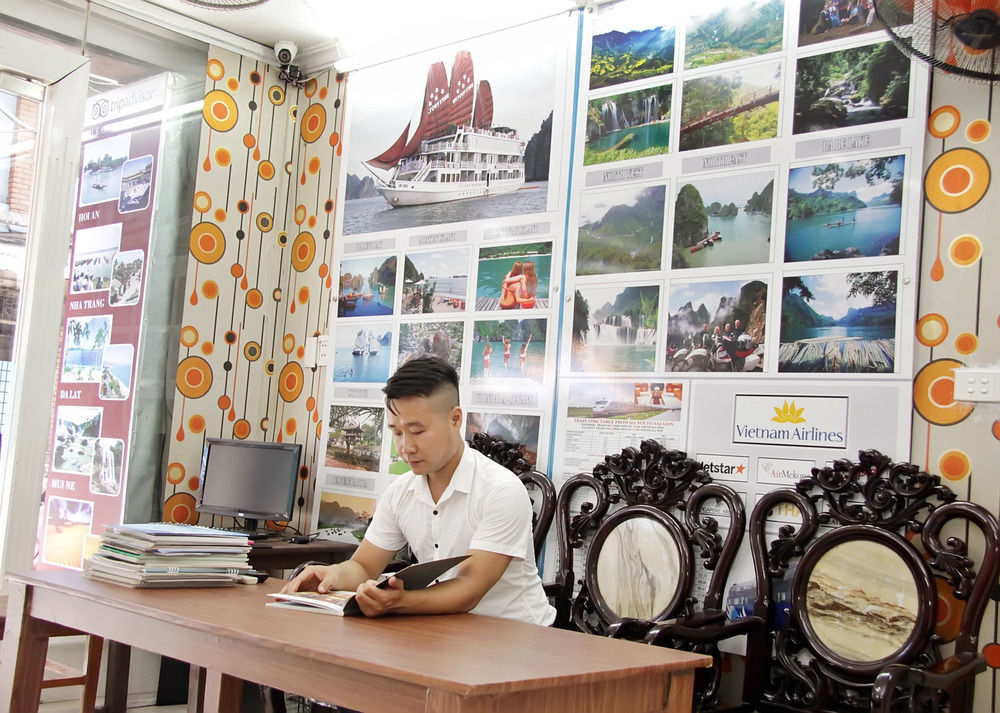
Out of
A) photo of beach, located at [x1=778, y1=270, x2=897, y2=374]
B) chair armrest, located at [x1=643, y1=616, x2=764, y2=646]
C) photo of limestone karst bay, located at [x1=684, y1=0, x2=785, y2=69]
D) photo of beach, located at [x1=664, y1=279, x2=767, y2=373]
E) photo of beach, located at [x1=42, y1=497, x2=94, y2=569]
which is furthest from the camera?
photo of beach, located at [x1=42, y1=497, x2=94, y2=569]

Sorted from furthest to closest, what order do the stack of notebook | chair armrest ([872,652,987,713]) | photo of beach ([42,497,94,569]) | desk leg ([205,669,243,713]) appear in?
photo of beach ([42,497,94,569]) < the stack of notebook < chair armrest ([872,652,987,713]) < desk leg ([205,669,243,713])

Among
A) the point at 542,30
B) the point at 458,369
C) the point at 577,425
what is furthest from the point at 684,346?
the point at 542,30

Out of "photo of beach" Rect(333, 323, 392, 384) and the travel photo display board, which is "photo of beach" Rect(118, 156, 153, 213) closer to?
the travel photo display board

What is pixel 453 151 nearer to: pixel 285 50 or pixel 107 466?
pixel 285 50

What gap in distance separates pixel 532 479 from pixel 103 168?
2477mm

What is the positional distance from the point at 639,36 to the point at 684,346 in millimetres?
1237

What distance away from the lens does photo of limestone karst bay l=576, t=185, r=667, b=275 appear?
12.2 feet

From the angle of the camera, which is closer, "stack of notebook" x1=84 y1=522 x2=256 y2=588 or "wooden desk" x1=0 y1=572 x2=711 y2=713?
"wooden desk" x1=0 y1=572 x2=711 y2=713

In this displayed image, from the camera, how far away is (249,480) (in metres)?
4.59

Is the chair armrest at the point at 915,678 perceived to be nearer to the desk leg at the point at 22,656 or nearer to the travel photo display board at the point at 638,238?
the travel photo display board at the point at 638,238

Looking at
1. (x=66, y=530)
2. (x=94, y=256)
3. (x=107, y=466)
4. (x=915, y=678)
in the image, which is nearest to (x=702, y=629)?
(x=915, y=678)

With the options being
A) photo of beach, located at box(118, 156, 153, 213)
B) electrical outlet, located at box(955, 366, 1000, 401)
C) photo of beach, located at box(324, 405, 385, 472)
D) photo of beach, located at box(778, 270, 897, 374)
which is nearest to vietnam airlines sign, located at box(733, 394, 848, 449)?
photo of beach, located at box(778, 270, 897, 374)

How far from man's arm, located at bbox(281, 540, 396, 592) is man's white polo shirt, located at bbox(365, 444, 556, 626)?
3cm

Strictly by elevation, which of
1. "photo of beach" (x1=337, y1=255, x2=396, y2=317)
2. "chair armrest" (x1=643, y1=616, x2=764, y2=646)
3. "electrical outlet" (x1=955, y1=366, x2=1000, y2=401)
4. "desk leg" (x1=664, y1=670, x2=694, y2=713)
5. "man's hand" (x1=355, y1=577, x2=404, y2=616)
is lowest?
"chair armrest" (x1=643, y1=616, x2=764, y2=646)
